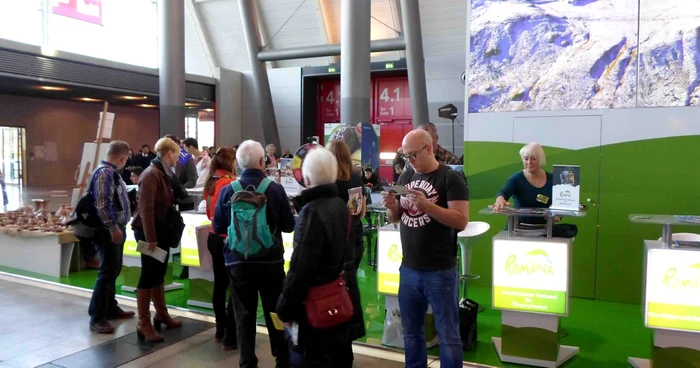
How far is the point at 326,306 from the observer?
Answer: 245 cm

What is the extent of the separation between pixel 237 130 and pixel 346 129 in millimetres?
11407

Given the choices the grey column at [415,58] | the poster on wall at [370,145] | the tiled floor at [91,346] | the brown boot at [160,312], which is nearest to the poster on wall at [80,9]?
the grey column at [415,58]

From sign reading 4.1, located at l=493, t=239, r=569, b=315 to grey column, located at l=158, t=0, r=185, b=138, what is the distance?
29.6ft

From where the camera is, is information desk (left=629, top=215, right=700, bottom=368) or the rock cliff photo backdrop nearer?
information desk (left=629, top=215, right=700, bottom=368)

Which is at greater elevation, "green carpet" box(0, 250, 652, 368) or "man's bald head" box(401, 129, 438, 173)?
"man's bald head" box(401, 129, 438, 173)

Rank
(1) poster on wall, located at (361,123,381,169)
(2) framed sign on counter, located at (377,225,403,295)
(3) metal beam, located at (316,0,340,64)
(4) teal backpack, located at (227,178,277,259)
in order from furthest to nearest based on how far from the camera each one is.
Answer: (3) metal beam, located at (316,0,340,64), (1) poster on wall, located at (361,123,381,169), (2) framed sign on counter, located at (377,225,403,295), (4) teal backpack, located at (227,178,277,259)

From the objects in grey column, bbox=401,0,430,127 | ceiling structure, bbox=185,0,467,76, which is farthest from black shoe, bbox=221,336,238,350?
ceiling structure, bbox=185,0,467,76

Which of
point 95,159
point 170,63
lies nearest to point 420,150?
point 95,159

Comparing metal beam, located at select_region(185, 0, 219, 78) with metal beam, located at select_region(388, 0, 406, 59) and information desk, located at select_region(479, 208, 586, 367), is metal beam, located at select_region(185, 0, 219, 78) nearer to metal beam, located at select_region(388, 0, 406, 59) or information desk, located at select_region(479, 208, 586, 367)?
metal beam, located at select_region(388, 0, 406, 59)

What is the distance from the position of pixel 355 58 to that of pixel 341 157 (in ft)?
19.2

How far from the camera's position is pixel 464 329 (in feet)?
12.6

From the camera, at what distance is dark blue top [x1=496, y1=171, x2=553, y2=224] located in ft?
12.6

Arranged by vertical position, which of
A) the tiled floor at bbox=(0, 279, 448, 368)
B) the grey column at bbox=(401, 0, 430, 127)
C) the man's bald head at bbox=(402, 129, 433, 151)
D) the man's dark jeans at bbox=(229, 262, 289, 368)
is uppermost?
the grey column at bbox=(401, 0, 430, 127)

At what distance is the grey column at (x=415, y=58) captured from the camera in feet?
41.7
